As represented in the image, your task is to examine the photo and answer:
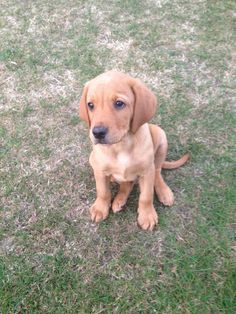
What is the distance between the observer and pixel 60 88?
16.8 ft

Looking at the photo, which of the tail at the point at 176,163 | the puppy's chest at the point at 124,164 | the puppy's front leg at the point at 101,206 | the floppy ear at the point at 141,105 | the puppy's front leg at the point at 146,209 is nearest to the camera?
the floppy ear at the point at 141,105

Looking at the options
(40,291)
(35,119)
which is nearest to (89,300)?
(40,291)

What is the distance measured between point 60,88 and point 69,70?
346 mm

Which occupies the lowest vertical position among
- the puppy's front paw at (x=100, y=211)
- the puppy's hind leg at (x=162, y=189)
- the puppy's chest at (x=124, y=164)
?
the puppy's front paw at (x=100, y=211)

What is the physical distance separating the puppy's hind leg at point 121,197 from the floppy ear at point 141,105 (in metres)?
0.89

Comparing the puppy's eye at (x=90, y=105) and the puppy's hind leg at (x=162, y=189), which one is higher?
the puppy's eye at (x=90, y=105)

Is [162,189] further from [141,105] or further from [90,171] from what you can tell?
[141,105]

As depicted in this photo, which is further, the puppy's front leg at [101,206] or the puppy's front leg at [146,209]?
the puppy's front leg at [101,206]

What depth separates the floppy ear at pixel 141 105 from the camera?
10.0ft

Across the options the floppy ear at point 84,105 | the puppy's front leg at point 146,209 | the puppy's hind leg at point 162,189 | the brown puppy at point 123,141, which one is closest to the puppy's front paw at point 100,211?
the brown puppy at point 123,141

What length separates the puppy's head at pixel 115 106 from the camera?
293cm

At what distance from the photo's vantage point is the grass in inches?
135

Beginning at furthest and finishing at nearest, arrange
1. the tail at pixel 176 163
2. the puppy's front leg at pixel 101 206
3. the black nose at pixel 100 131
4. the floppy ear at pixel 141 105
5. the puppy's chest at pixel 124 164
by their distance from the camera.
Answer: the tail at pixel 176 163, the puppy's front leg at pixel 101 206, the puppy's chest at pixel 124 164, the floppy ear at pixel 141 105, the black nose at pixel 100 131

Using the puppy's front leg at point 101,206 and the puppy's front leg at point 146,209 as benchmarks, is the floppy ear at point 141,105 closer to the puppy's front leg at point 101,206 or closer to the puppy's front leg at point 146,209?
the puppy's front leg at point 146,209
